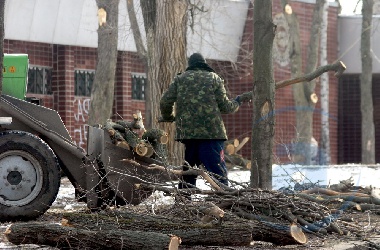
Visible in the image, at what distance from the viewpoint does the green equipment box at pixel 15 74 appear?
11164 millimetres

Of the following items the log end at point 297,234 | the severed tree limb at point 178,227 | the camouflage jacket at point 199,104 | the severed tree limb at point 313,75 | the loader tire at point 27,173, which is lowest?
the log end at point 297,234

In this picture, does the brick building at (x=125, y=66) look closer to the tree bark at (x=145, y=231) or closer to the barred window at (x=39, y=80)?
the barred window at (x=39, y=80)

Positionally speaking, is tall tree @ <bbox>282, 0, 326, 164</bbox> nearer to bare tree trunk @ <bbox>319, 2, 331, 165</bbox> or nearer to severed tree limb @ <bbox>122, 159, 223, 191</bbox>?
bare tree trunk @ <bbox>319, 2, 331, 165</bbox>

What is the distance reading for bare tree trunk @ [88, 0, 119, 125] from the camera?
18.6 meters

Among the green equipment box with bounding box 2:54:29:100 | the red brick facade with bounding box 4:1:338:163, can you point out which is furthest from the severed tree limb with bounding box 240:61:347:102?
the red brick facade with bounding box 4:1:338:163

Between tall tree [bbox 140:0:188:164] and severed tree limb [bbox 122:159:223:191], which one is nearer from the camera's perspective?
severed tree limb [bbox 122:159:223:191]

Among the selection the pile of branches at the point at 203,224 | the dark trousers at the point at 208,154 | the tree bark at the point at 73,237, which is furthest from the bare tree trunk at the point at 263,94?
the tree bark at the point at 73,237

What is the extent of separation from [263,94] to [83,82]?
45.1ft

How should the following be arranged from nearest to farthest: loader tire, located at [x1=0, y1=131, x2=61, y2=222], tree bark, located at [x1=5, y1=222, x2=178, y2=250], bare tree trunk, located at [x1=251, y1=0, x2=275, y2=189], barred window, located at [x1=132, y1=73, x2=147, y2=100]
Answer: tree bark, located at [x1=5, y1=222, x2=178, y2=250] < loader tire, located at [x1=0, y1=131, x2=61, y2=222] < bare tree trunk, located at [x1=251, y1=0, x2=275, y2=189] < barred window, located at [x1=132, y1=73, x2=147, y2=100]

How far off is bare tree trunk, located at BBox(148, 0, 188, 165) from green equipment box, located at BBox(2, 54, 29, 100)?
4.14 meters

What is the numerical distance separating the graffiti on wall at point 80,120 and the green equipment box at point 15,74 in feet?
41.1

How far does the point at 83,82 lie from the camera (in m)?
24.5

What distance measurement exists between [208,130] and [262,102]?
69 centimetres

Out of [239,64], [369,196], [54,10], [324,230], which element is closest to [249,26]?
[239,64]
